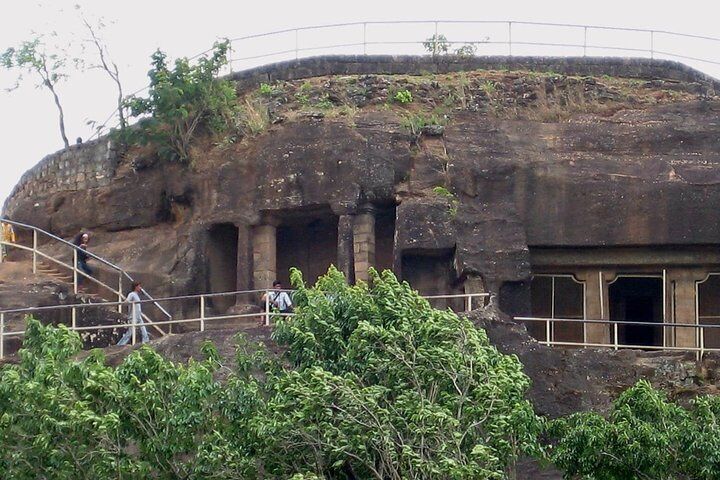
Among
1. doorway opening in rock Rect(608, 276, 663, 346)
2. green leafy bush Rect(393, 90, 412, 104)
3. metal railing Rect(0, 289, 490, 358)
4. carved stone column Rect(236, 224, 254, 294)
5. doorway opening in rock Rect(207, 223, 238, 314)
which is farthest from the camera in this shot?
green leafy bush Rect(393, 90, 412, 104)

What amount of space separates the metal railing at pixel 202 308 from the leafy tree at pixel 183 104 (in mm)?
2813

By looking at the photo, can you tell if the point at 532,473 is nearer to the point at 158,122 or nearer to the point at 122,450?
the point at 122,450

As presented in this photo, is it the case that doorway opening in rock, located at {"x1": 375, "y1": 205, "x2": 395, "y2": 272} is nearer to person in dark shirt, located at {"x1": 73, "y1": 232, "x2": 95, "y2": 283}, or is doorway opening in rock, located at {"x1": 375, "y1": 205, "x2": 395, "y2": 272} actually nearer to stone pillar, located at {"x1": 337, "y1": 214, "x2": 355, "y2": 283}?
stone pillar, located at {"x1": 337, "y1": 214, "x2": 355, "y2": 283}

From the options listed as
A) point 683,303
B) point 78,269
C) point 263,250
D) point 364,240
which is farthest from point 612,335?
point 78,269

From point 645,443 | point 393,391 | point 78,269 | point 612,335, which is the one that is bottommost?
point 645,443

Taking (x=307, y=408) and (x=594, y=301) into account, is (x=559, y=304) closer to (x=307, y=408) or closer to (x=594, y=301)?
(x=594, y=301)

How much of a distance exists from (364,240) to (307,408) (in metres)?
11.2

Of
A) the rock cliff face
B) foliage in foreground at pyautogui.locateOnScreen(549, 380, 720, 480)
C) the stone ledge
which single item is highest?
the stone ledge

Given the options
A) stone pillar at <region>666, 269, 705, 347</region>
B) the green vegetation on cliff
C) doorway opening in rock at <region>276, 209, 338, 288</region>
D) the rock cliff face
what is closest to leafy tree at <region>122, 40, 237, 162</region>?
the rock cliff face

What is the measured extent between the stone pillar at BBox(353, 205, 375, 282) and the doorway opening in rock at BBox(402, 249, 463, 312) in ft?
2.28

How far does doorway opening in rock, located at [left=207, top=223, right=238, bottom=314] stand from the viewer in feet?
119

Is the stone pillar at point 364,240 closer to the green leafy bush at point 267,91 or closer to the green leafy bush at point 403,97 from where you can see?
the green leafy bush at point 403,97

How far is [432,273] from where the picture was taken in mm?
35062

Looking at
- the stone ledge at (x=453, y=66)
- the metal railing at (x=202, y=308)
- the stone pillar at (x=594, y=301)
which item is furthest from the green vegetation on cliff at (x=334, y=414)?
the stone ledge at (x=453, y=66)
